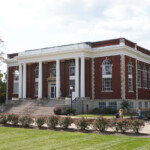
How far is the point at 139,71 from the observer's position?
42156 millimetres

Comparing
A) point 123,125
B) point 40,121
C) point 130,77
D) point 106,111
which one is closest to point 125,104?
point 106,111

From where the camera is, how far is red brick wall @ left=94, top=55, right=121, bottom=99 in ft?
121

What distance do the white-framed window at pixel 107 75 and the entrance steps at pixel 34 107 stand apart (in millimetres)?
6486

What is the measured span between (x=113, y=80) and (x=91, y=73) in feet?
12.1

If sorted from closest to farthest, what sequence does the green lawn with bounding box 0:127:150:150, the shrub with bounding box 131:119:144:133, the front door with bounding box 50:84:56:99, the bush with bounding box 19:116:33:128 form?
the green lawn with bounding box 0:127:150:150
the shrub with bounding box 131:119:144:133
the bush with bounding box 19:116:33:128
the front door with bounding box 50:84:56:99

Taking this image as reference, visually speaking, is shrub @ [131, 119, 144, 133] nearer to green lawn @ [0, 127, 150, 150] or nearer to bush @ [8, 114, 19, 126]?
green lawn @ [0, 127, 150, 150]

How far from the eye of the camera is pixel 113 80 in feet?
123

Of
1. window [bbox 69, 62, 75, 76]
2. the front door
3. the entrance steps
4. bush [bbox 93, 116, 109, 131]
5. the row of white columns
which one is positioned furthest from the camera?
the front door

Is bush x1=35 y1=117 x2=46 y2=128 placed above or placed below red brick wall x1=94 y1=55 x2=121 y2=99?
below

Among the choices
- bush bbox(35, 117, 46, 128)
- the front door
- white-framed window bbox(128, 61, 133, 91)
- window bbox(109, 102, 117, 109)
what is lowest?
bush bbox(35, 117, 46, 128)

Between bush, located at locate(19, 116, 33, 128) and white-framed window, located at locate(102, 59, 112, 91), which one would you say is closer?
bush, located at locate(19, 116, 33, 128)

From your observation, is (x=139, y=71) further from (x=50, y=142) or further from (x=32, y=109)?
(x=50, y=142)

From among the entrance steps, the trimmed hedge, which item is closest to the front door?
the entrance steps

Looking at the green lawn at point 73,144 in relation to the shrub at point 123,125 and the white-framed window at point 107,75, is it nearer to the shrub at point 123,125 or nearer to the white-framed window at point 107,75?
the shrub at point 123,125
